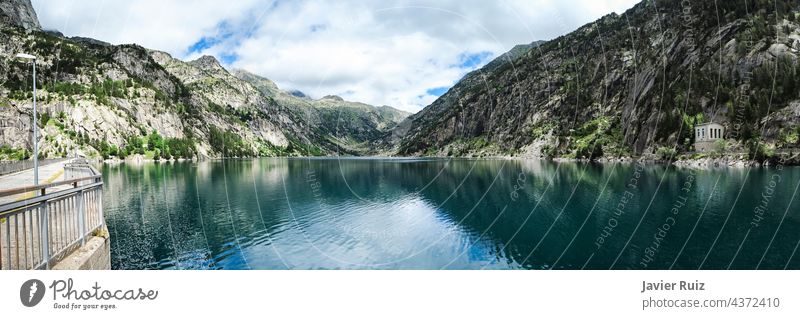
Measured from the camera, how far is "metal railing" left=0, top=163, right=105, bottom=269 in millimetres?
8273

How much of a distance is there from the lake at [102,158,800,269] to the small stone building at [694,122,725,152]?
5911 cm

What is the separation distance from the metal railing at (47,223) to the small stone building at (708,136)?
13282cm

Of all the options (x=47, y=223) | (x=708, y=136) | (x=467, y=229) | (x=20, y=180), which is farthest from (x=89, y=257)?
(x=708, y=136)

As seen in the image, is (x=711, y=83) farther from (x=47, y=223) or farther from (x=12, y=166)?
(x=12, y=166)

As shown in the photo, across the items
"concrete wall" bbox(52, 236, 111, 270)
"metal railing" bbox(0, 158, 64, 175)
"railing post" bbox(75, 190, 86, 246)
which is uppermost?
"metal railing" bbox(0, 158, 64, 175)

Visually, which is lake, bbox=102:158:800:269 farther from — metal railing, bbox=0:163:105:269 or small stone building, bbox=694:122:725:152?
small stone building, bbox=694:122:725:152

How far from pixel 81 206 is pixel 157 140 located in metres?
213

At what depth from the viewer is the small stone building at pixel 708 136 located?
10780 cm

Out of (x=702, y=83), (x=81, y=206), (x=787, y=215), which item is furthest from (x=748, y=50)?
(x=81, y=206)

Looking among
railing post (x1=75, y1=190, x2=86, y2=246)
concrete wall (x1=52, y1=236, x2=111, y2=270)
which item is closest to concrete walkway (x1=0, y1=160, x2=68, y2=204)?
concrete wall (x1=52, y1=236, x2=111, y2=270)

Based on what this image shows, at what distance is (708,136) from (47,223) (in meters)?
138

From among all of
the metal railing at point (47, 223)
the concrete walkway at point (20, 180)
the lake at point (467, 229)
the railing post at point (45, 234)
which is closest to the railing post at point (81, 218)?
the metal railing at point (47, 223)

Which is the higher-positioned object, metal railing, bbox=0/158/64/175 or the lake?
metal railing, bbox=0/158/64/175

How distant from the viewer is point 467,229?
34.8 m
